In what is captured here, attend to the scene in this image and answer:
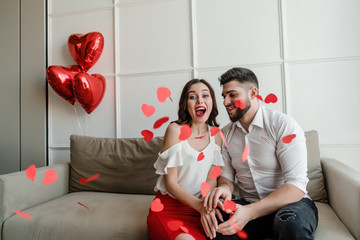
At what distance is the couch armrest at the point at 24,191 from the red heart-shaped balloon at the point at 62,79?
0.63m

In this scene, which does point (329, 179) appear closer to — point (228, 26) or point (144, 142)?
point (144, 142)

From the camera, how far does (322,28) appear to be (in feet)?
5.66

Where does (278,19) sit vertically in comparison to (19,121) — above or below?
above

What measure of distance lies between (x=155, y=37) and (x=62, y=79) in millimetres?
848

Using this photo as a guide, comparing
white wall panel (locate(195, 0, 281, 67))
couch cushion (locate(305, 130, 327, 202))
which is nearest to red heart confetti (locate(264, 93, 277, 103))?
white wall panel (locate(195, 0, 281, 67))

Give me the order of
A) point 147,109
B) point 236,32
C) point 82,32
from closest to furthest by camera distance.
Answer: point 236,32
point 147,109
point 82,32

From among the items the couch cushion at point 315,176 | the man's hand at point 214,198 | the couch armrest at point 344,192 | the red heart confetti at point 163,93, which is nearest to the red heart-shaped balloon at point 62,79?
the red heart confetti at point 163,93

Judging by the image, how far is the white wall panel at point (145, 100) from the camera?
6.46 ft

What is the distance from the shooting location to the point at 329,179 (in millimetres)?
1319

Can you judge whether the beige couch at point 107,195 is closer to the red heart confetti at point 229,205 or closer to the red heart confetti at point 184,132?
the red heart confetti at point 229,205

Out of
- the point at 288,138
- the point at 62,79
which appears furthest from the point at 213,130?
the point at 62,79

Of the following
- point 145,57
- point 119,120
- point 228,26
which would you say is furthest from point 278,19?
point 119,120

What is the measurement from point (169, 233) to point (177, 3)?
1.76 m

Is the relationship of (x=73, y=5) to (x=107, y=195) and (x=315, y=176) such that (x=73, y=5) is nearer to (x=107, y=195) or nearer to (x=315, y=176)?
(x=107, y=195)
